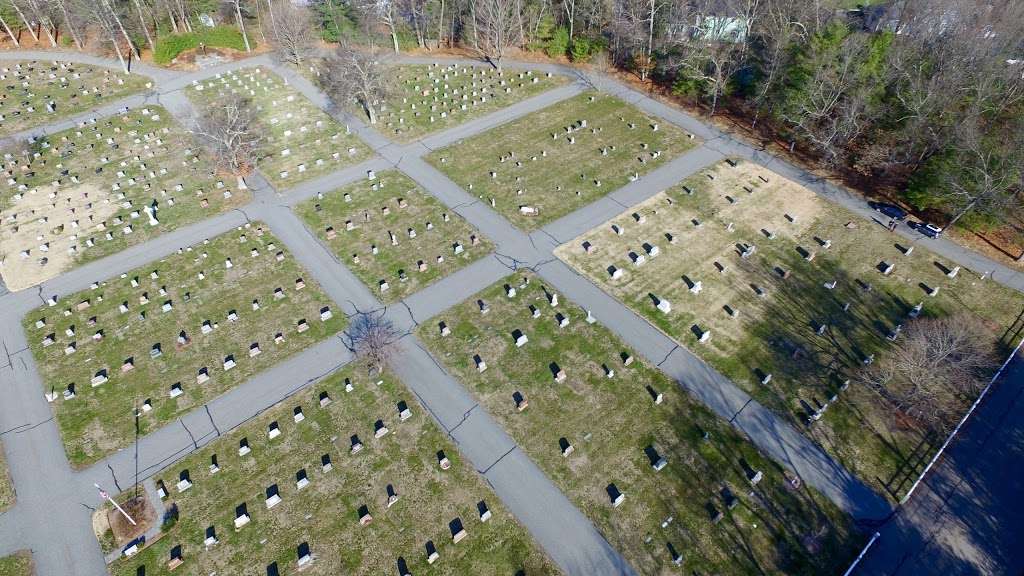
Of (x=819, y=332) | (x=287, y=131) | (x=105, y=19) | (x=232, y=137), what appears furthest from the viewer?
(x=105, y=19)

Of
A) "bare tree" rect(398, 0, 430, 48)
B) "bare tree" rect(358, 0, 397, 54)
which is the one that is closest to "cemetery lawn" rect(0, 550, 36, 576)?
"bare tree" rect(358, 0, 397, 54)

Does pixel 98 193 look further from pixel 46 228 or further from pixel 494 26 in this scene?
pixel 494 26

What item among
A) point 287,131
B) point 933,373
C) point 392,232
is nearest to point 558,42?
point 287,131

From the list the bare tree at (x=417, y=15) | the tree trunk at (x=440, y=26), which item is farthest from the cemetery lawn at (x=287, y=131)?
the tree trunk at (x=440, y=26)

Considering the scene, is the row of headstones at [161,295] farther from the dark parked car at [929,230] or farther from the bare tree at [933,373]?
the dark parked car at [929,230]

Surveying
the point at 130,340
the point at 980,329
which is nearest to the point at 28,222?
the point at 130,340

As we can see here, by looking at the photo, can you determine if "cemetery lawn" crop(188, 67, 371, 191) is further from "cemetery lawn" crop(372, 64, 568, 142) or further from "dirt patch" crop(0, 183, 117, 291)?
"dirt patch" crop(0, 183, 117, 291)
